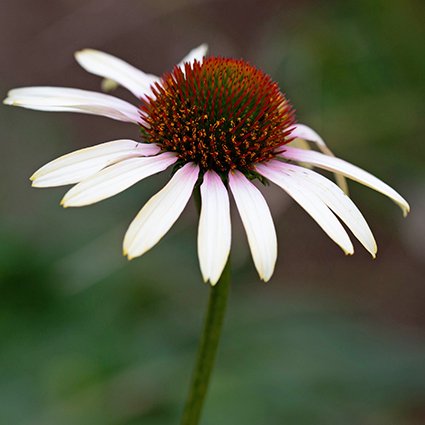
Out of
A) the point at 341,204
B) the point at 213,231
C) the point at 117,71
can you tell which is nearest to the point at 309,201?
the point at 341,204

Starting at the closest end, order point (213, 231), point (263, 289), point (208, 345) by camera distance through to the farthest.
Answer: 1. point (213, 231)
2. point (208, 345)
3. point (263, 289)

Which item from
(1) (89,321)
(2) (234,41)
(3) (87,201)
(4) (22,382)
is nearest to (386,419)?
(1) (89,321)

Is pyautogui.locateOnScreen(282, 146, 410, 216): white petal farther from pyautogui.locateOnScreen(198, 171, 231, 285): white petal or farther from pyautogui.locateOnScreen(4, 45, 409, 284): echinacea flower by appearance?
pyautogui.locateOnScreen(198, 171, 231, 285): white petal

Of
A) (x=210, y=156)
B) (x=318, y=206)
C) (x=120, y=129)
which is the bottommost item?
(x=318, y=206)

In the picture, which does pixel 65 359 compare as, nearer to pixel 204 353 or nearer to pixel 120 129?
pixel 204 353

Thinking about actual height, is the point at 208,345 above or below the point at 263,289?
above

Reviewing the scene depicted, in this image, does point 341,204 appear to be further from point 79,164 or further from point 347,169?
point 79,164

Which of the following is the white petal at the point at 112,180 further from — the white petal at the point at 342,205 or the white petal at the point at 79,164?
the white petal at the point at 342,205
